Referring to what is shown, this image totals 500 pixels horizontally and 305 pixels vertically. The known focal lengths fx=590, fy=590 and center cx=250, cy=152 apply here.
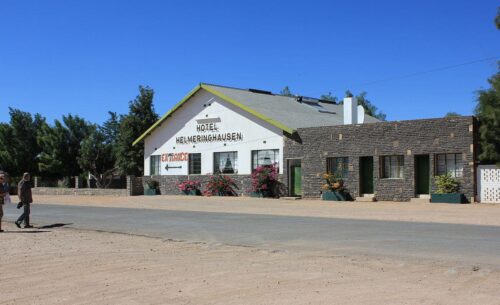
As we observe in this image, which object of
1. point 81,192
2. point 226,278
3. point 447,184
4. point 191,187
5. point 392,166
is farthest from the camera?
point 81,192

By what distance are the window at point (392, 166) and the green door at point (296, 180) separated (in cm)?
510

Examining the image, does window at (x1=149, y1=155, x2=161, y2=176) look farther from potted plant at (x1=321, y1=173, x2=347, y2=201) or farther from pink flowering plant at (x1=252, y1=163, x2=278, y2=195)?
potted plant at (x1=321, y1=173, x2=347, y2=201)

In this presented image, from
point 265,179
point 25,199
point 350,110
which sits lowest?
point 25,199

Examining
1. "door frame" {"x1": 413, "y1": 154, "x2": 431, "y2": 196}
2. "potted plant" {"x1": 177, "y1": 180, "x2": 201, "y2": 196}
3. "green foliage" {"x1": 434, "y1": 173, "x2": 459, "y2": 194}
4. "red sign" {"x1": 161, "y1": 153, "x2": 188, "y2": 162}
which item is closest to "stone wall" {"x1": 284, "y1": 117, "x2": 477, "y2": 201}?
"door frame" {"x1": 413, "y1": 154, "x2": 431, "y2": 196}

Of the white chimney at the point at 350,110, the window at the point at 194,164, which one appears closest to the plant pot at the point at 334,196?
the white chimney at the point at 350,110

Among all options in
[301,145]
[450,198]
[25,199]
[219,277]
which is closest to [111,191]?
[301,145]

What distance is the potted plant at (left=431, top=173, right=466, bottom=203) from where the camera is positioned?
2553cm

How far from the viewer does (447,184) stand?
25.8 meters

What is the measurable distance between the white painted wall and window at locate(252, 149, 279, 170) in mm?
250

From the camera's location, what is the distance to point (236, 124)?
114ft

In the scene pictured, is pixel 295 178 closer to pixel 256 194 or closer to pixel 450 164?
A: pixel 256 194

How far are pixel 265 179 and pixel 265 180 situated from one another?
0.28ft

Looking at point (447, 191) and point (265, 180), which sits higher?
point (265, 180)

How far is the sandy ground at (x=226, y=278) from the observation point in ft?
23.2
